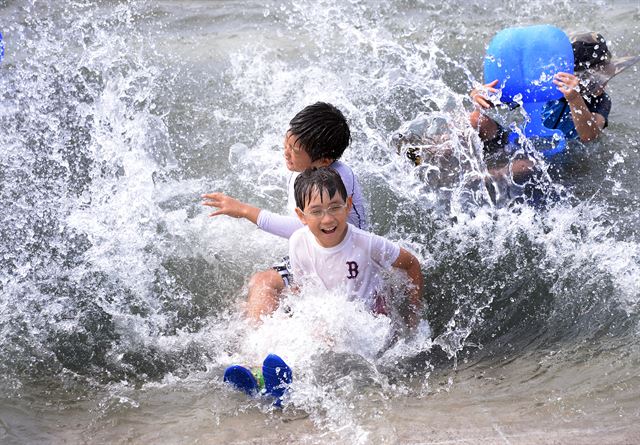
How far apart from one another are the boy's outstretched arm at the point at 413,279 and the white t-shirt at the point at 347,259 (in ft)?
0.14

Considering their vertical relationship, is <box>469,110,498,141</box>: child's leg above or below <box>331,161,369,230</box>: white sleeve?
above

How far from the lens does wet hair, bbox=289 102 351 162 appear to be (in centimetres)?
388

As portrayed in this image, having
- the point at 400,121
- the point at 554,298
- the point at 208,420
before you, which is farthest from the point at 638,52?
the point at 208,420

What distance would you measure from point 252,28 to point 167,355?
14.6ft

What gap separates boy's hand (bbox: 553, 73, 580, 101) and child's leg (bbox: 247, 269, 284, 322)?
1.99 meters

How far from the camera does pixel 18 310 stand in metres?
4.13

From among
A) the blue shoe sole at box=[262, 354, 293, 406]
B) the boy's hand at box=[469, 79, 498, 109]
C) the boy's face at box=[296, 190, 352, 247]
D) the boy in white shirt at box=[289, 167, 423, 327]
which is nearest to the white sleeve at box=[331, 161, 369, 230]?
the boy in white shirt at box=[289, 167, 423, 327]

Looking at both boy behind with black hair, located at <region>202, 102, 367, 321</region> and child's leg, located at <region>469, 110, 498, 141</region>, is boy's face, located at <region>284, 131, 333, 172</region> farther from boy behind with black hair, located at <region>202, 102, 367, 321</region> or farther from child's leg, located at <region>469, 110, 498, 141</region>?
child's leg, located at <region>469, 110, 498, 141</region>

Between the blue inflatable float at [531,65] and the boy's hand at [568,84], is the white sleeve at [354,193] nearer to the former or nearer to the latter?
the blue inflatable float at [531,65]

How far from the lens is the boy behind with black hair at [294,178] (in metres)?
3.89

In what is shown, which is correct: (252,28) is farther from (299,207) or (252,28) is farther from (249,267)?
(299,207)

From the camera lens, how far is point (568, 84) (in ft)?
15.6

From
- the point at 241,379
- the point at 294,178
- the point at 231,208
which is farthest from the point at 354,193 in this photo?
the point at 241,379

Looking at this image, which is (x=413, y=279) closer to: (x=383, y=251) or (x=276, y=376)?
(x=383, y=251)
